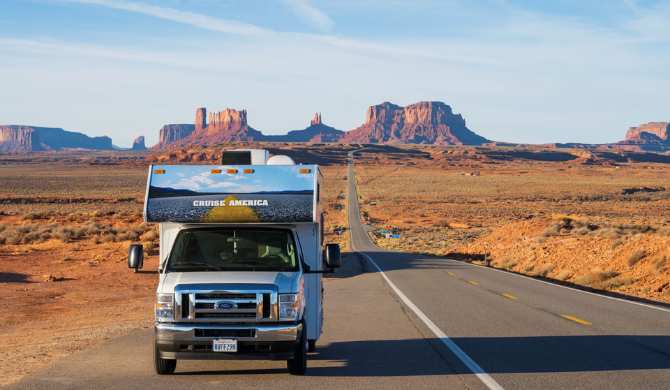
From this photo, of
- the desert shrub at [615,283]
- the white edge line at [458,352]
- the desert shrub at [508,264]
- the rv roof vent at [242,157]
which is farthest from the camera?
the desert shrub at [508,264]

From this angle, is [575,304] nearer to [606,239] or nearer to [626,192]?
[606,239]

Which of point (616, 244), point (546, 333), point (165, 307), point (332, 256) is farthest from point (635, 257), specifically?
point (165, 307)

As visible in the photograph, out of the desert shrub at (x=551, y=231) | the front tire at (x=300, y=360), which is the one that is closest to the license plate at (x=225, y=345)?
the front tire at (x=300, y=360)

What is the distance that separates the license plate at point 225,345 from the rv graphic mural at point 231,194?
169 cm

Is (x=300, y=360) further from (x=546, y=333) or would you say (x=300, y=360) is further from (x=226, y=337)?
(x=546, y=333)

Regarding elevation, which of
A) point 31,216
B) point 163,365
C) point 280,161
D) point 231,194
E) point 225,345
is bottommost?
point 31,216

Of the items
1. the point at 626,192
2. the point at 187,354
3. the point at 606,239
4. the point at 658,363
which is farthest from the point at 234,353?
the point at 626,192

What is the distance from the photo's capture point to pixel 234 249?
27.4 ft

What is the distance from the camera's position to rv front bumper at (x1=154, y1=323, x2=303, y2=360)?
7180 millimetres

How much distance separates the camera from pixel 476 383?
294 inches

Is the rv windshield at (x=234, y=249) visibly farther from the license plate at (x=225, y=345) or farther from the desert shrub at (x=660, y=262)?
the desert shrub at (x=660, y=262)

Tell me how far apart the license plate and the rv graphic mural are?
66.4 inches

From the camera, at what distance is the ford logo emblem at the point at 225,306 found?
722 centimetres

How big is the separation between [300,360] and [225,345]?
1027 mm
